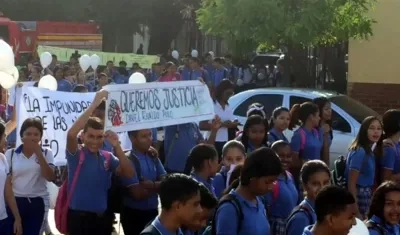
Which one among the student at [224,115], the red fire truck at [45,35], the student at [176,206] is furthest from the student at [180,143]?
the red fire truck at [45,35]

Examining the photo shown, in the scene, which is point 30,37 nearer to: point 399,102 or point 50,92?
point 399,102

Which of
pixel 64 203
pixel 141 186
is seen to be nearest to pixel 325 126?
pixel 141 186

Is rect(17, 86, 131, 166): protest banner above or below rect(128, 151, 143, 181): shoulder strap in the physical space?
above

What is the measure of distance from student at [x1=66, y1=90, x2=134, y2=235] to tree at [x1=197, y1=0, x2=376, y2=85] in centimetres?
939

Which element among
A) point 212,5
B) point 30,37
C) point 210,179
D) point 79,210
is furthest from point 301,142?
point 30,37

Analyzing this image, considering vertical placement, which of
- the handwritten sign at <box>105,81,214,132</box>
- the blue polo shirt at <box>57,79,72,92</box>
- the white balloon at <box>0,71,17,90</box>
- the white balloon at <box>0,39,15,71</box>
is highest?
the white balloon at <box>0,39,15,71</box>

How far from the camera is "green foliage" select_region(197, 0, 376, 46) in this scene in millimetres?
16109

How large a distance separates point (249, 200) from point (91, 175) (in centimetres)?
205

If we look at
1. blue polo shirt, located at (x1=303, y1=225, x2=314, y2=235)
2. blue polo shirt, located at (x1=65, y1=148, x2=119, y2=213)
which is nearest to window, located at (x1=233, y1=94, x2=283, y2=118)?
blue polo shirt, located at (x1=65, y1=148, x2=119, y2=213)

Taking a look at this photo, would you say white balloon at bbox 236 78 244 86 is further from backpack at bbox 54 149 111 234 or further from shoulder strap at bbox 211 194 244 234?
shoulder strap at bbox 211 194 244 234

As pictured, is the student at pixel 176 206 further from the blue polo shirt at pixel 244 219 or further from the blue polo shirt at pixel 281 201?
the blue polo shirt at pixel 281 201

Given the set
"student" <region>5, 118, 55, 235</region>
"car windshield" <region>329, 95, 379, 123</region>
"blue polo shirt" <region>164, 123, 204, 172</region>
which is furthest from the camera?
"car windshield" <region>329, 95, 379, 123</region>

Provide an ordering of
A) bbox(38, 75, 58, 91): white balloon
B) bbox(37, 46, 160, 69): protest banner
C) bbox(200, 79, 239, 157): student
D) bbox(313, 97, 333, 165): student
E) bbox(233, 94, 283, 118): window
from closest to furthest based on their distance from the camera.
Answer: bbox(313, 97, 333, 165): student
bbox(38, 75, 58, 91): white balloon
bbox(200, 79, 239, 157): student
bbox(233, 94, 283, 118): window
bbox(37, 46, 160, 69): protest banner

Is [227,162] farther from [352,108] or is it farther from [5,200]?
[352,108]
